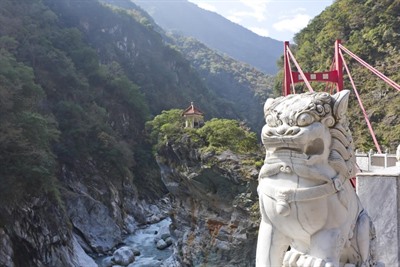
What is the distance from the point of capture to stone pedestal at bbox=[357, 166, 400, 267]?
318cm

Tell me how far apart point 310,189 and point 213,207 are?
13527 mm

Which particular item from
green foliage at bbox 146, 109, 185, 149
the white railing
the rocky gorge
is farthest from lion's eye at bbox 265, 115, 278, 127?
green foliage at bbox 146, 109, 185, 149

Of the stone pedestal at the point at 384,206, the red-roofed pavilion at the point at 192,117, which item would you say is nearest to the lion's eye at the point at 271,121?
the stone pedestal at the point at 384,206

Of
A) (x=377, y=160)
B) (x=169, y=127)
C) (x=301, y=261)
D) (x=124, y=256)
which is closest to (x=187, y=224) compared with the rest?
(x=169, y=127)

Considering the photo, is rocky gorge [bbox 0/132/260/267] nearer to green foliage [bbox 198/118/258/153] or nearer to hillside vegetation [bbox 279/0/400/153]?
green foliage [bbox 198/118/258/153]

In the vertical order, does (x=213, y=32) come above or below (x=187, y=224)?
above

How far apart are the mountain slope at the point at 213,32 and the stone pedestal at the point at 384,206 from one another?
86.6 meters

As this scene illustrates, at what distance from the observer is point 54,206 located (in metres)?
16.8

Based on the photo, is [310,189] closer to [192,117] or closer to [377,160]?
[377,160]

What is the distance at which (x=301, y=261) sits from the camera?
83.9 inches

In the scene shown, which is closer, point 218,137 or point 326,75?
point 326,75

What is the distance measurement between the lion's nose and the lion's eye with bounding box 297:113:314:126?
32 mm

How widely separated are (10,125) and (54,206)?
12.0ft

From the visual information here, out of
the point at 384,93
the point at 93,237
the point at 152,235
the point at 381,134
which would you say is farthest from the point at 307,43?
the point at 93,237
